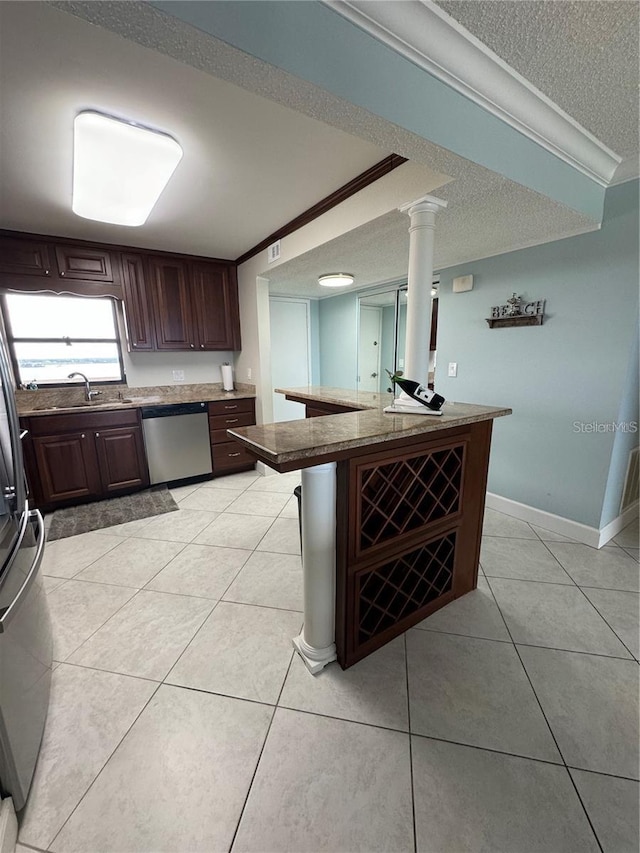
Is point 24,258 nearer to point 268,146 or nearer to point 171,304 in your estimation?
point 171,304

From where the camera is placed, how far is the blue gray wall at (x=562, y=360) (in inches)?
80.7

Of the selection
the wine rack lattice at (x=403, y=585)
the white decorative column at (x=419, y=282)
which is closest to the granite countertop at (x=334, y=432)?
the white decorative column at (x=419, y=282)

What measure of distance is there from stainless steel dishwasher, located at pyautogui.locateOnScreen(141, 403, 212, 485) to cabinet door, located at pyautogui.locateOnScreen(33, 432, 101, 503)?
1.57ft

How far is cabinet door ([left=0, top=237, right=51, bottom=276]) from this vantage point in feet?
8.96

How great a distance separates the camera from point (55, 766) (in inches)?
44.4

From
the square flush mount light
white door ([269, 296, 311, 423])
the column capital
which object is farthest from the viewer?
white door ([269, 296, 311, 423])

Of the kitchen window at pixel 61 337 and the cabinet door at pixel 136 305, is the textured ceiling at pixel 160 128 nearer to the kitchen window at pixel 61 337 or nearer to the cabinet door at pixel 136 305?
the cabinet door at pixel 136 305

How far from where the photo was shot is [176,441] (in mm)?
3414

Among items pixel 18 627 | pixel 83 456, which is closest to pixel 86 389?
pixel 83 456

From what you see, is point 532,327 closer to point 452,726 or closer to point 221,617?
point 452,726

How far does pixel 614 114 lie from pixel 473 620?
2.48m

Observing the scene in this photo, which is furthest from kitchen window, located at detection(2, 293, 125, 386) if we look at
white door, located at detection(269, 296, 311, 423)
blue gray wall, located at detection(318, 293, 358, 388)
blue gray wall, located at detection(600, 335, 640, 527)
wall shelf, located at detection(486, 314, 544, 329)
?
blue gray wall, located at detection(600, 335, 640, 527)

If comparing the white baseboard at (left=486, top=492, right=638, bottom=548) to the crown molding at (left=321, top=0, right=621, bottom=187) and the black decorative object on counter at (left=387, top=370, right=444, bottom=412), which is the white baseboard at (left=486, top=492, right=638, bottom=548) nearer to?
the black decorative object on counter at (left=387, top=370, right=444, bottom=412)

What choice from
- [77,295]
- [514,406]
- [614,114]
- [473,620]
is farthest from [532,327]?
[77,295]
